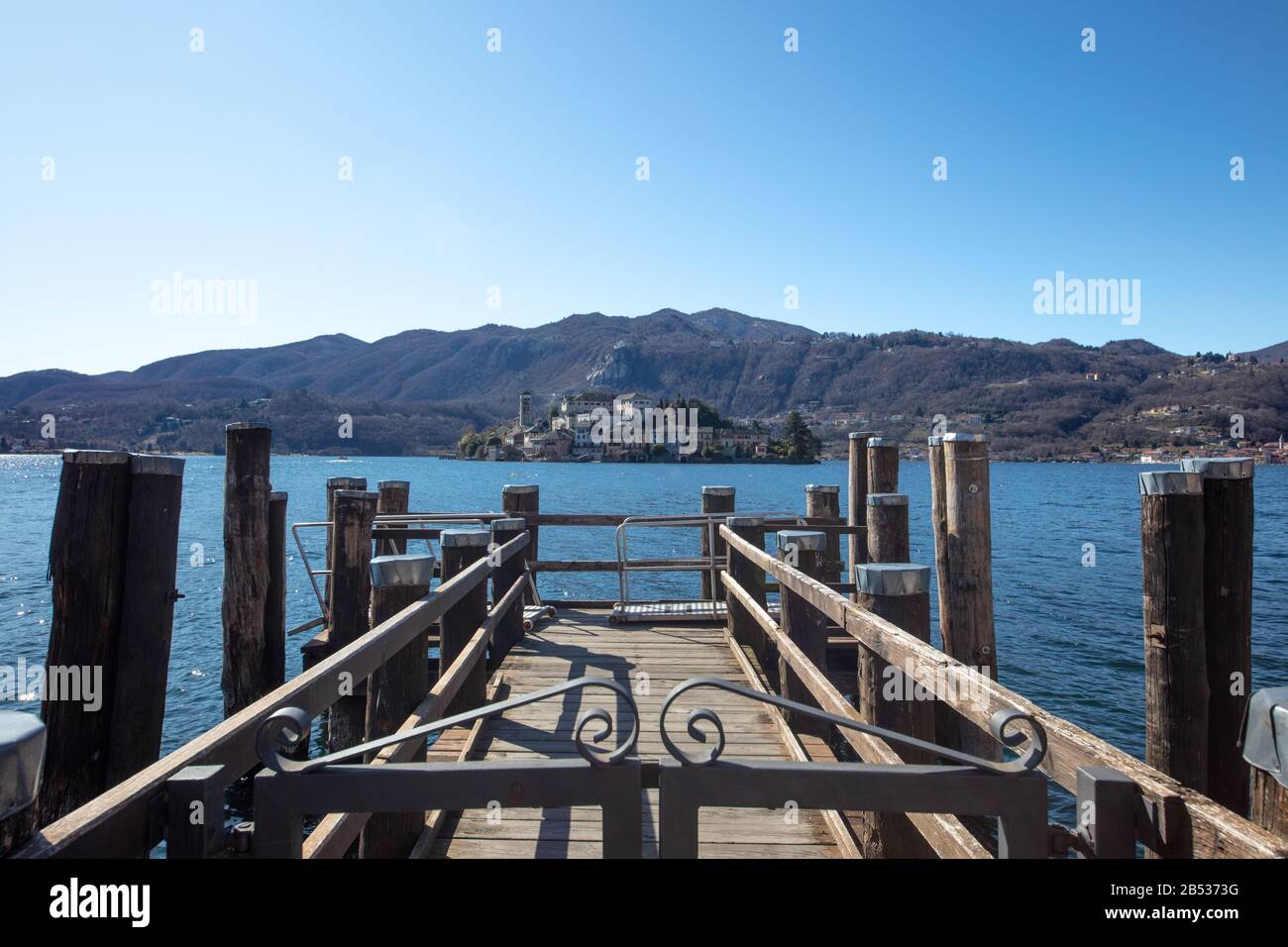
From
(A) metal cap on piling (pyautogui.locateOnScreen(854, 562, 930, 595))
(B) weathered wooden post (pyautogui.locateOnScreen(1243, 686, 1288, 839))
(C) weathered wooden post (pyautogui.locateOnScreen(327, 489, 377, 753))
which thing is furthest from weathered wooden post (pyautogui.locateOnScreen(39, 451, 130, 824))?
(B) weathered wooden post (pyautogui.locateOnScreen(1243, 686, 1288, 839))

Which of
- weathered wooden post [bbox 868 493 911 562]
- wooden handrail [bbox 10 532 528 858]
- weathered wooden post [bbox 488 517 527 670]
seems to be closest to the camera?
wooden handrail [bbox 10 532 528 858]

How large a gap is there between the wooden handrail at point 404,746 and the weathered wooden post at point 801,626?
2.04 metres

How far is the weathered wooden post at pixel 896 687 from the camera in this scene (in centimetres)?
343

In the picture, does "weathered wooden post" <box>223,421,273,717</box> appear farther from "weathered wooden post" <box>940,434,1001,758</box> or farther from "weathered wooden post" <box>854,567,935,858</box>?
"weathered wooden post" <box>940,434,1001,758</box>

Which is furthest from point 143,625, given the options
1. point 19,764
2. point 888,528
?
point 888,528

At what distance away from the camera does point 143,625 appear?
4.34 meters

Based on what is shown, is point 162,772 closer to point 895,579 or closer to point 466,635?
point 895,579

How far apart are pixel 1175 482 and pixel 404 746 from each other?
386 centimetres

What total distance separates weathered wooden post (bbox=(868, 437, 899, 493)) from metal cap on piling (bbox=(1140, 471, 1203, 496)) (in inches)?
255

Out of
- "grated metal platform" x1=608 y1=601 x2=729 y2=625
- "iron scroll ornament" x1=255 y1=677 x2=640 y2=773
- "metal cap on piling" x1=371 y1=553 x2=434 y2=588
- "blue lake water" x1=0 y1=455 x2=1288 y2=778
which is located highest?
"metal cap on piling" x1=371 y1=553 x2=434 y2=588

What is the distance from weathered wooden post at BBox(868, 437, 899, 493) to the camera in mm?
10656

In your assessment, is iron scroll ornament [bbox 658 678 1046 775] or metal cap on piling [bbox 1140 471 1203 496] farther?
metal cap on piling [bbox 1140 471 1203 496]
